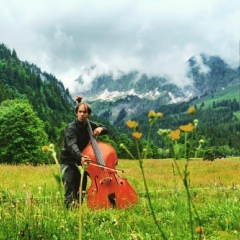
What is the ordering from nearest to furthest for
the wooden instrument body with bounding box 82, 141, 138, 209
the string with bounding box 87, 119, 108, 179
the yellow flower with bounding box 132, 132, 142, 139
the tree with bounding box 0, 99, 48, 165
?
the yellow flower with bounding box 132, 132, 142, 139 → the wooden instrument body with bounding box 82, 141, 138, 209 → the string with bounding box 87, 119, 108, 179 → the tree with bounding box 0, 99, 48, 165

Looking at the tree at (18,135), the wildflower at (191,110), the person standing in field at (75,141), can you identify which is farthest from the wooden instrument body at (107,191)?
the tree at (18,135)

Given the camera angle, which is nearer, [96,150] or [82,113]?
Answer: [96,150]

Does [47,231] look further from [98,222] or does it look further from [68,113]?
[68,113]

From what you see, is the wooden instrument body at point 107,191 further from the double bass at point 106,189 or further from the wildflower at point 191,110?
the wildflower at point 191,110

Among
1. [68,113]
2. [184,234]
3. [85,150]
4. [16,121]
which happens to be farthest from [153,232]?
[68,113]

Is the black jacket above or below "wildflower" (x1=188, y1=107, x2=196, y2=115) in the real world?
above

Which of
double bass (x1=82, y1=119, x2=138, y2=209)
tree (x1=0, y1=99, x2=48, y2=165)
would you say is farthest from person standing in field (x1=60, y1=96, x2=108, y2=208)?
tree (x1=0, y1=99, x2=48, y2=165)

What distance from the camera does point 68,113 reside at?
19338 cm

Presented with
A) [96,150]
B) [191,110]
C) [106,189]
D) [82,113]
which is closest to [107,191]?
[106,189]

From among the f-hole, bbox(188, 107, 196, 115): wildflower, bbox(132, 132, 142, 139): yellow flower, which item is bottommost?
the f-hole

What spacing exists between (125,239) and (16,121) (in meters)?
47.0

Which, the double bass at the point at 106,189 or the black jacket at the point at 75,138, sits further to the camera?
the black jacket at the point at 75,138

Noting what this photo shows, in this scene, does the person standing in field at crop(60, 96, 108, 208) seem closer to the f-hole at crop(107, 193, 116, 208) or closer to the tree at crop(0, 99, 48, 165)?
the f-hole at crop(107, 193, 116, 208)

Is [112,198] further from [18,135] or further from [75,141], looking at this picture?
[18,135]
